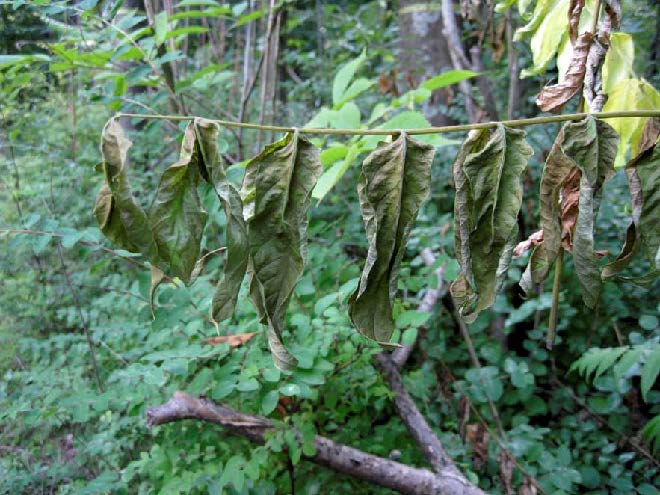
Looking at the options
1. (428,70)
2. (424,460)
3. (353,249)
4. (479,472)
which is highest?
(428,70)

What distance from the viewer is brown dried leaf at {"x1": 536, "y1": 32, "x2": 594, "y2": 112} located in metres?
0.93

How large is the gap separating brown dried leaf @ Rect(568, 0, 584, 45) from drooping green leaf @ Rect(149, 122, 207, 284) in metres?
0.72

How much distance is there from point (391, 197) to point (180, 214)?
25cm

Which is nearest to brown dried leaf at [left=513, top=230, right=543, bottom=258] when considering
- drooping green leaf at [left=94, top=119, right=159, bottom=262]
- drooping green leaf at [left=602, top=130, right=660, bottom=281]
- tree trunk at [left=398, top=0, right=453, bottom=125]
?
drooping green leaf at [left=602, top=130, right=660, bottom=281]

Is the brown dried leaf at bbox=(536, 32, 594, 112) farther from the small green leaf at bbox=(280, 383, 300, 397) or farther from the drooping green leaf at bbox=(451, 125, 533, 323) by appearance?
the small green leaf at bbox=(280, 383, 300, 397)

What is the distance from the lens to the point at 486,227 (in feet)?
2.32

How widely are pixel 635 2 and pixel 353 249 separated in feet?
9.91

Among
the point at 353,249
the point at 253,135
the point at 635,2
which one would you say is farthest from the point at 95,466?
the point at 635,2

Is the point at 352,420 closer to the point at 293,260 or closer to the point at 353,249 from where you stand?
the point at 353,249

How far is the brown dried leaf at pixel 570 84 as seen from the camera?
929 millimetres

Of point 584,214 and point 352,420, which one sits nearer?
point 584,214

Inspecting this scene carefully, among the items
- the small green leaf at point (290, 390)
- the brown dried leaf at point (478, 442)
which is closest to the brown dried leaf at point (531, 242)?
the small green leaf at point (290, 390)

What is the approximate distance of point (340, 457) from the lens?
1.87 meters

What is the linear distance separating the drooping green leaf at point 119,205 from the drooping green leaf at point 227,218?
0.09 metres
